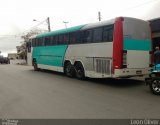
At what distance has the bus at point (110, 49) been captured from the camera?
12.2m

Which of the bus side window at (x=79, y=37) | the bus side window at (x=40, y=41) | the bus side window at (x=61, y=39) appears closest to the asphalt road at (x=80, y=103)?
the bus side window at (x=79, y=37)

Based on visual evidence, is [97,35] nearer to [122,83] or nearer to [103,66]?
[103,66]

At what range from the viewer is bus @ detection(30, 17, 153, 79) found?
12.2m

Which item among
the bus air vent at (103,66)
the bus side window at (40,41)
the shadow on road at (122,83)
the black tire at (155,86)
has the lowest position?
the shadow on road at (122,83)

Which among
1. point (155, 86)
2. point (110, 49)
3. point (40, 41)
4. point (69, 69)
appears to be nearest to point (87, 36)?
point (110, 49)

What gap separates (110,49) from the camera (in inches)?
492

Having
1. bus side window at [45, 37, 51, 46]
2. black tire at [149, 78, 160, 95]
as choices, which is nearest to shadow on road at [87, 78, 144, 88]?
black tire at [149, 78, 160, 95]

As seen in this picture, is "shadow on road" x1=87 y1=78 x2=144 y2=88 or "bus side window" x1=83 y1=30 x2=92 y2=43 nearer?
"shadow on road" x1=87 y1=78 x2=144 y2=88

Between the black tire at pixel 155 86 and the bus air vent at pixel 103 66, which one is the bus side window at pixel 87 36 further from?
the black tire at pixel 155 86

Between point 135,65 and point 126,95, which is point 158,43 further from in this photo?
point 126,95

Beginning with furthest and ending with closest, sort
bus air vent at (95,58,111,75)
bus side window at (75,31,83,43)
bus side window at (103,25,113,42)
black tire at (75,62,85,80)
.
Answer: black tire at (75,62,85,80)
bus side window at (75,31,83,43)
bus air vent at (95,58,111,75)
bus side window at (103,25,113,42)

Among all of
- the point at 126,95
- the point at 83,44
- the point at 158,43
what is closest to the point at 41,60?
the point at 83,44

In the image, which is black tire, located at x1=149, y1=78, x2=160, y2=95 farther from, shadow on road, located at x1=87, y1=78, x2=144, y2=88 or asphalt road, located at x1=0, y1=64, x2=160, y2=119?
shadow on road, located at x1=87, y1=78, x2=144, y2=88

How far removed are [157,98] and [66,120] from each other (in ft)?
12.8
